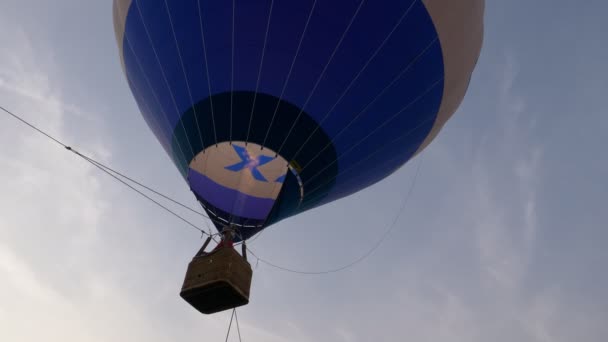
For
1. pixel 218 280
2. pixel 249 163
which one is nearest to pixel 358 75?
pixel 249 163

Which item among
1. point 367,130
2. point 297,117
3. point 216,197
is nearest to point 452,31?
point 367,130

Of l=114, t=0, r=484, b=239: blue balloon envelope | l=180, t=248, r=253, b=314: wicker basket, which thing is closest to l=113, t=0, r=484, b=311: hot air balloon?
l=114, t=0, r=484, b=239: blue balloon envelope

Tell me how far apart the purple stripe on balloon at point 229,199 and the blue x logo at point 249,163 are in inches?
17.0

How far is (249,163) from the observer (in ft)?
26.0

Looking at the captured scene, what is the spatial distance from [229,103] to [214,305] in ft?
9.54

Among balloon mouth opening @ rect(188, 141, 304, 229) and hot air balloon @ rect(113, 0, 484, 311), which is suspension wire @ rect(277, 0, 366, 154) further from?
balloon mouth opening @ rect(188, 141, 304, 229)

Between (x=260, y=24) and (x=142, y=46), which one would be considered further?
(x=142, y=46)

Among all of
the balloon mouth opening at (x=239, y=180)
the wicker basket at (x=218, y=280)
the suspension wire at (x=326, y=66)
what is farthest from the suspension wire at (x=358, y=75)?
the wicker basket at (x=218, y=280)

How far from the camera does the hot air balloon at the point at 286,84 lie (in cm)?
702

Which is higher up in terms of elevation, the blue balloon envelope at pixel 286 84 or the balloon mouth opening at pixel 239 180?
the blue balloon envelope at pixel 286 84

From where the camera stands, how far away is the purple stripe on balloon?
8219 millimetres

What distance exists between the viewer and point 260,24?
6.97m

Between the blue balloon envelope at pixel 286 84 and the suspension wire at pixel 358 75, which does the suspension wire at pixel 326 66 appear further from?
the suspension wire at pixel 358 75

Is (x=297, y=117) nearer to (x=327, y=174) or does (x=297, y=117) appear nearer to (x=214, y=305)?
(x=327, y=174)
